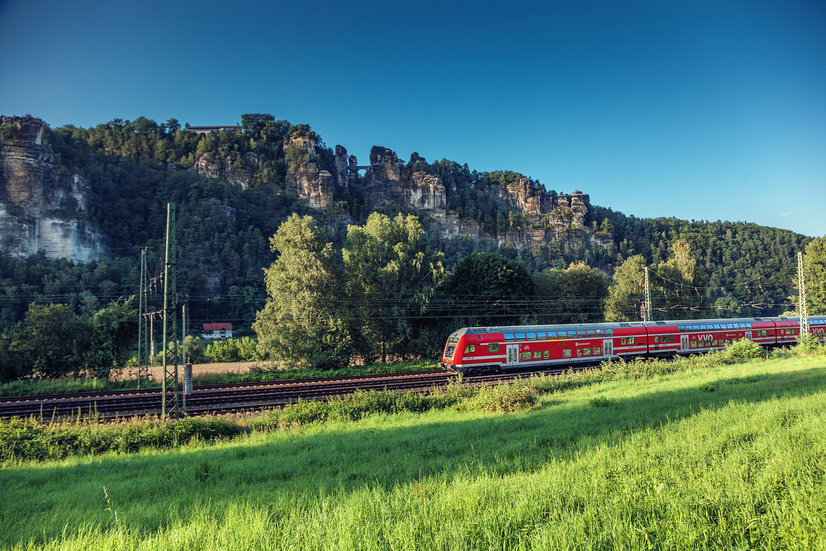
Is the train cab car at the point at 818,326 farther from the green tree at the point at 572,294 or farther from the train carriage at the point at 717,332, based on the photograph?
the green tree at the point at 572,294

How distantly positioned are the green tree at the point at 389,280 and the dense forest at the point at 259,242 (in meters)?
2.53

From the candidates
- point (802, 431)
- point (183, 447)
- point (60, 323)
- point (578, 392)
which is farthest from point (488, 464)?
point (60, 323)

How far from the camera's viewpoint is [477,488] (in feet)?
16.9

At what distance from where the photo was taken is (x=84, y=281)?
242 feet

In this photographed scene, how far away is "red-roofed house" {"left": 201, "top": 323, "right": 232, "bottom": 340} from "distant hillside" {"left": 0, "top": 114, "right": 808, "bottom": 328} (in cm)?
324

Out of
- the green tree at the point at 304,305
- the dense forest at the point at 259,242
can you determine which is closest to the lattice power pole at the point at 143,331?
the green tree at the point at 304,305

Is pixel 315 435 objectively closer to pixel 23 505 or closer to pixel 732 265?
pixel 23 505

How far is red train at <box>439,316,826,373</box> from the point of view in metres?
25.8

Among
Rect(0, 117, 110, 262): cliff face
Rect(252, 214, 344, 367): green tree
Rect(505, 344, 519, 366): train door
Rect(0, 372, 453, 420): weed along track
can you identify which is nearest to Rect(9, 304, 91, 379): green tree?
Rect(0, 372, 453, 420): weed along track

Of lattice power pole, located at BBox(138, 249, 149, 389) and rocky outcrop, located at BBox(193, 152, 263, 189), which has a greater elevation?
rocky outcrop, located at BBox(193, 152, 263, 189)

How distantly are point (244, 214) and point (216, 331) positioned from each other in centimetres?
4966

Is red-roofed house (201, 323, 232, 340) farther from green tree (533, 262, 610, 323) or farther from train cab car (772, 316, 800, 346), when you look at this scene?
train cab car (772, 316, 800, 346)

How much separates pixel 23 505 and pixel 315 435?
20.9 ft

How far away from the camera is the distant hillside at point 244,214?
77.8m
